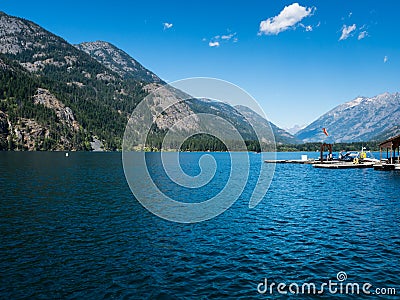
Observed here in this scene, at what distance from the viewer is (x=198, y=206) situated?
152 feet

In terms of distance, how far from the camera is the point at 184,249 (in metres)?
26.5

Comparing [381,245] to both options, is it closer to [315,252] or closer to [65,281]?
[315,252]

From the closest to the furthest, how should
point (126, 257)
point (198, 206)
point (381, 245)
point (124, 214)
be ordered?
point (126, 257)
point (381, 245)
point (124, 214)
point (198, 206)

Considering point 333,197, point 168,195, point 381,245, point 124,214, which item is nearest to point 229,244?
point 381,245

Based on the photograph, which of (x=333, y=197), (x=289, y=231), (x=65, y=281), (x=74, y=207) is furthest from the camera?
(x=333, y=197)

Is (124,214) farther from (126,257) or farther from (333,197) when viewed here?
(333,197)

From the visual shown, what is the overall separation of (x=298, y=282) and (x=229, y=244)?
865cm

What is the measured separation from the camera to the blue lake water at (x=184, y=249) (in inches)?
773

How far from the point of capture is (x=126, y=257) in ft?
80.2

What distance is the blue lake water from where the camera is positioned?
19625mm

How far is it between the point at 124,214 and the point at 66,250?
13999 millimetres

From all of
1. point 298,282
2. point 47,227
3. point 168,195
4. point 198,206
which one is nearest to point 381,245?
point 298,282

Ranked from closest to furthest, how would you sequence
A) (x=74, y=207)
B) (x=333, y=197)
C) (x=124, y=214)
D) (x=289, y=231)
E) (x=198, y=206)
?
(x=289, y=231) < (x=124, y=214) < (x=74, y=207) < (x=198, y=206) < (x=333, y=197)

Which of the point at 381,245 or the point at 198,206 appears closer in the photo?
the point at 381,245
